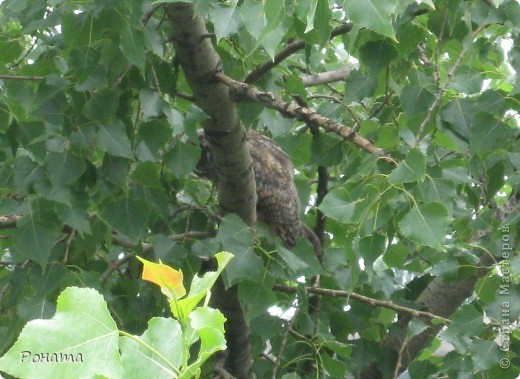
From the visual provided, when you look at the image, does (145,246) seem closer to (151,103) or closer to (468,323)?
(151,103)

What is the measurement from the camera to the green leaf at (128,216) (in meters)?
2.39

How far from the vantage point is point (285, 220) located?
11.0 feet

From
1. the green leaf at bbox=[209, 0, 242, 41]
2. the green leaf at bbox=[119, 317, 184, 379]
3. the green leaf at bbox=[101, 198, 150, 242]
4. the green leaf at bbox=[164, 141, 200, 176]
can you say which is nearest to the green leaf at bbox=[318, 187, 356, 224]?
the green leaf at bbox=[209, 0, 242, 41]

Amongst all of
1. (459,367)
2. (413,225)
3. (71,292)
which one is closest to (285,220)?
(459,367)

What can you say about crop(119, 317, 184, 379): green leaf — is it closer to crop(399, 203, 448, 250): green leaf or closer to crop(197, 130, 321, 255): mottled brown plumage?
crop(399, 203, 448, 250): green leaf

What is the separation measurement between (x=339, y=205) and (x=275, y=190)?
158 centimetres

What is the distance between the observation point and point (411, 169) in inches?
65.6

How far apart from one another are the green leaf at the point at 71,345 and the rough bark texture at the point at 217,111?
4.76 ft

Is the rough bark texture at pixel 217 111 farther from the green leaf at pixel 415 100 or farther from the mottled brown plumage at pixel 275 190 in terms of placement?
the mottled brown plumage at pixel 275 190

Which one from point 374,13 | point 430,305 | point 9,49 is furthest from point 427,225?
point 430,305

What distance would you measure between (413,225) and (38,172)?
1001mm

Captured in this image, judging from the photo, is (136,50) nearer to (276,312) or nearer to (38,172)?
(38,172)

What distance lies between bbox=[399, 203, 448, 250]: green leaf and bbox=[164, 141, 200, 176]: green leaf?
79 cm

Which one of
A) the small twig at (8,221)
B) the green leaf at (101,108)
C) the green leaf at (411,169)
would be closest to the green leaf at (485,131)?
the green leaf at (411,169)
